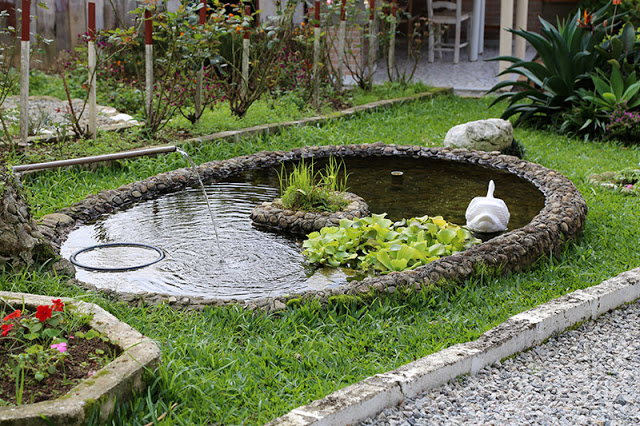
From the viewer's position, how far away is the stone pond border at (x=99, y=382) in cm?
236

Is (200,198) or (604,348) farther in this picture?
(200,198)

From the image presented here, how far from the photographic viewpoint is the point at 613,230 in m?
5.02

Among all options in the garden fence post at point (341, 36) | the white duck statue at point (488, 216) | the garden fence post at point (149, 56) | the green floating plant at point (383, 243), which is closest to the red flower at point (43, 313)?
the green floating plant at point (383, 243)

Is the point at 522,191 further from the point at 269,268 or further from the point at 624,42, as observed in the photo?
the point at 624,42

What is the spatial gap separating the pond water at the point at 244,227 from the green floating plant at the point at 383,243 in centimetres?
12

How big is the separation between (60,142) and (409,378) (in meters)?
4.41

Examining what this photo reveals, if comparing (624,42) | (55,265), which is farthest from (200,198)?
(624,42)

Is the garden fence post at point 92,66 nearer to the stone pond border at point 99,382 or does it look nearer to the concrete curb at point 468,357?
the stone pond border at point 99,382

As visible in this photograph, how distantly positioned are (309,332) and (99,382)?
3.67 ft

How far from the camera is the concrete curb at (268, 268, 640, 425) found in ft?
8.85

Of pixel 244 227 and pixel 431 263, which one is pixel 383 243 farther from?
pixel 244 227

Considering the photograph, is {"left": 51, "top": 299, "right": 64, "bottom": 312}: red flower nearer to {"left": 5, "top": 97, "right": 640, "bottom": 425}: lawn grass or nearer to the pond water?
{"left": 5, "top": 97, "right": 640, "bottom": 425}: lawn grass

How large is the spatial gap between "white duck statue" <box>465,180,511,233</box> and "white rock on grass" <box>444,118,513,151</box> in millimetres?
2263

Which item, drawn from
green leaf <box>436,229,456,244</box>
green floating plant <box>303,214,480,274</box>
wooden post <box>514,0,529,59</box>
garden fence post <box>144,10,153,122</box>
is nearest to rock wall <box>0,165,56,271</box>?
green floating plant <box>303,214,480,274</box>
